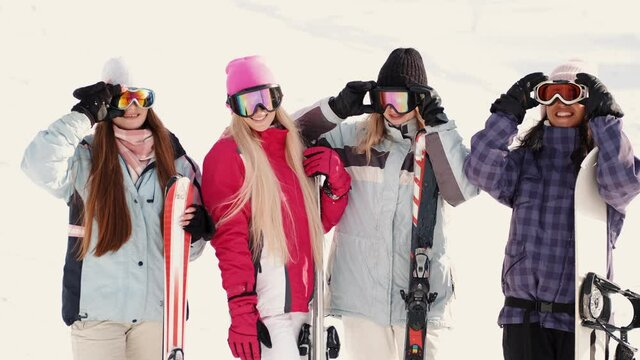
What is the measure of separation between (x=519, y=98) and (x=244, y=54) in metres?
11.8

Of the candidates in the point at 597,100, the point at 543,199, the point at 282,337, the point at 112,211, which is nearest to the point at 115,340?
the point at 112,211

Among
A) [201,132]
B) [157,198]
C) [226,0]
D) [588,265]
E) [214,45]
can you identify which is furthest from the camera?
[226,0]

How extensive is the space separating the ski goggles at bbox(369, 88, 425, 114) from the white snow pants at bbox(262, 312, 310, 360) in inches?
39.5

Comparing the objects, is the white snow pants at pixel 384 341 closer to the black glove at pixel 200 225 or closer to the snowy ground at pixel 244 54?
the snowy ground at pixel 244 54

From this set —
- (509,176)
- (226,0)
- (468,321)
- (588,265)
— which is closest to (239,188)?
(509,176)

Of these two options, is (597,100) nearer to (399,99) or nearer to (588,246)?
(588,246)

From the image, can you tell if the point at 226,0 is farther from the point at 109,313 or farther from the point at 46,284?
the point at 109,313

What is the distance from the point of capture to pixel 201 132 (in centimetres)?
1120

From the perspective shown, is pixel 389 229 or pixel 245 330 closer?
pixel 245 330

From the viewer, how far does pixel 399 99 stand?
13.2ft

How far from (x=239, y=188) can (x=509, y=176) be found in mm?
1148

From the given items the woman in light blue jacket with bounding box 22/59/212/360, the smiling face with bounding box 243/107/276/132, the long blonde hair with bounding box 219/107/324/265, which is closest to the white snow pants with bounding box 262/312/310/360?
the long blonde hair with bounding box 219/107/324/265

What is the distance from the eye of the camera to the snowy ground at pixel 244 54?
7.50 metres

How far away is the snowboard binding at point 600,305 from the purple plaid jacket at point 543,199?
0.31 feet
